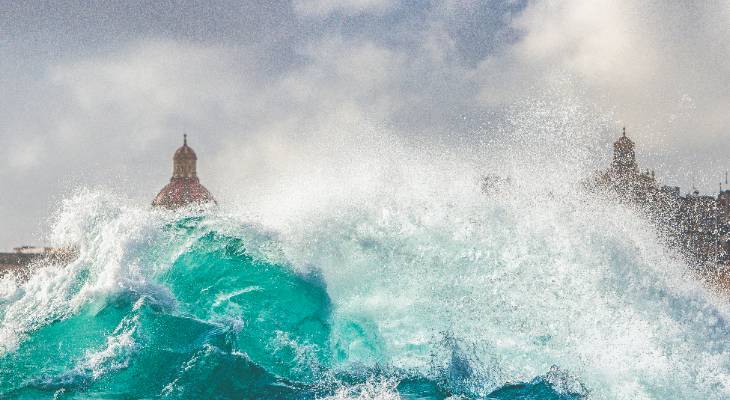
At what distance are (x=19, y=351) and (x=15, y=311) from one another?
93 cm

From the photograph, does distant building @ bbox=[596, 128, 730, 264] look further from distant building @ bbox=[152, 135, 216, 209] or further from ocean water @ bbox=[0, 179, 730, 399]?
distant building @ bbox=[152, 135, 216, 209]

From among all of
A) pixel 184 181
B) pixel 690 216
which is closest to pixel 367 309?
pixel 690 216

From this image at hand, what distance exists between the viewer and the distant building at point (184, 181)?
4522 cm

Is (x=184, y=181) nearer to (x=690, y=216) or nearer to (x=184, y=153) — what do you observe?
(x=184, y=153)

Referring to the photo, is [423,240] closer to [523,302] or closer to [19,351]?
[523,302]

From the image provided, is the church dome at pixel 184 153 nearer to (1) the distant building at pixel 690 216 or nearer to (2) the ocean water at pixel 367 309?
(1) the distant building at pixel 690 216

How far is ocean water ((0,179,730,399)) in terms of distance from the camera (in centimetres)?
537

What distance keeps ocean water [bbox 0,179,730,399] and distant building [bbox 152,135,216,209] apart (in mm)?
37933

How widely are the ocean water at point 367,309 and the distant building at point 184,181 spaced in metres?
37.9

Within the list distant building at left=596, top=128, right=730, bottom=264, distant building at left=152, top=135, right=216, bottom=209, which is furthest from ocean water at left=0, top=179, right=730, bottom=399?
distant building at left=152, top=135, right=216, bottom=209

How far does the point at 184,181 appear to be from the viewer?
48.1 meters

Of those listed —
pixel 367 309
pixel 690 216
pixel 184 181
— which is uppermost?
pixel 184 181

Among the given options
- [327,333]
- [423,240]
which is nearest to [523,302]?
[423,240]

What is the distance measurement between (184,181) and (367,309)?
43.1 meters
